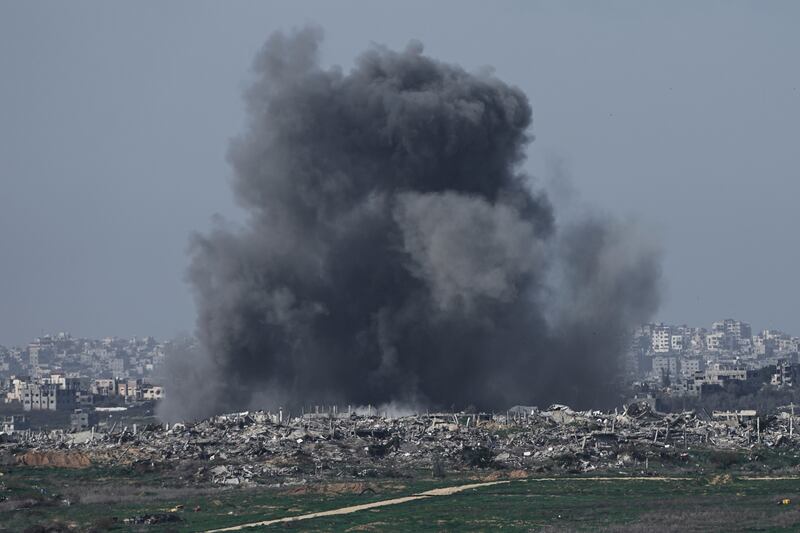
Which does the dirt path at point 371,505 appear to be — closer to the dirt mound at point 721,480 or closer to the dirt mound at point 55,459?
the dirt mound at point 721,480

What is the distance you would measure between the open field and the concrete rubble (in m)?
3.19

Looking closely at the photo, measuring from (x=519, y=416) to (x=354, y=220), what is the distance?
1558cm

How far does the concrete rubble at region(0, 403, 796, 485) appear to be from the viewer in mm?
57312

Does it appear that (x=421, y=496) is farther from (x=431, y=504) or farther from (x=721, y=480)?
(x=721, y=480)

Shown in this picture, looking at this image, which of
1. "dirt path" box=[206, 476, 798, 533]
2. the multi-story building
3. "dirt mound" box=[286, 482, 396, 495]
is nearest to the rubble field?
"dirt mound" box=[286, 482, 396, 495]

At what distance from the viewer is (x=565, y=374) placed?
85625 millimetres

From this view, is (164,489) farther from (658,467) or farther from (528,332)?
(528,332)

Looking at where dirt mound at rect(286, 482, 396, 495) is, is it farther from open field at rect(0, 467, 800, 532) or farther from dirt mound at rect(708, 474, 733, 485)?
dirt mound at rect(708, 474, 733, 485)

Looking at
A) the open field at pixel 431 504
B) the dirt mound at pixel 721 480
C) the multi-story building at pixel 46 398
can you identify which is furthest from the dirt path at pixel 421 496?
the multi-story building at pixel 46 398

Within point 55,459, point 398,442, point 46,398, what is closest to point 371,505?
point 398,442

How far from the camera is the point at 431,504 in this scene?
45.4 m

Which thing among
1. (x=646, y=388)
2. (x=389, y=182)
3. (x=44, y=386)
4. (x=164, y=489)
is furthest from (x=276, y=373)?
(x=44, y=386)

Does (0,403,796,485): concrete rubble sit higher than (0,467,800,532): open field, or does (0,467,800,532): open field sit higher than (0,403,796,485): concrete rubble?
(0,403,796,485): concrete rubble

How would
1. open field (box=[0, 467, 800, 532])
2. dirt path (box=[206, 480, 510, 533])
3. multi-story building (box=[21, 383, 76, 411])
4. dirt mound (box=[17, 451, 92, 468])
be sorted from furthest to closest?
multi-story building (box=[21, 383, 76, 411])
dirt mound (box=[17, 451, 92, 468])
dirt path (box=[206, 480, 510, 533])
open field (box=[0, 467, 800, 532])
